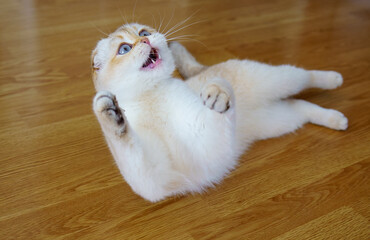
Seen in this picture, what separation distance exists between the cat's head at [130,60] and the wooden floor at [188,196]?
340 millimetres

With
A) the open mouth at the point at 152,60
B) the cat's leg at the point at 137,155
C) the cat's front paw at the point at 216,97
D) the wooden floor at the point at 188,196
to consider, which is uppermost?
the cat's front paw at the point at 216,97

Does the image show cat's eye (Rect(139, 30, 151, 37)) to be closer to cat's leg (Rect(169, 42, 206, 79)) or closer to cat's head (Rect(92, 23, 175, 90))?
cat's head (Rect(92, 23, 175, 90))

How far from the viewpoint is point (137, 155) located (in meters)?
1.18

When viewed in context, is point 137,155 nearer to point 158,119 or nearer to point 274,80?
point 158,119

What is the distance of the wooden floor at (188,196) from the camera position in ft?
4.15

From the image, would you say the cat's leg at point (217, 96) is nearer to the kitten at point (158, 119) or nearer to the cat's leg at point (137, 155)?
the kitten at point (158, 119)

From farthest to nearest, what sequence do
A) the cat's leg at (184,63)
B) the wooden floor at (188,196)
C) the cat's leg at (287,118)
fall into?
the cat's leg at (184,63), the cat's leg at (287,118), the wooden floor at (188,196)

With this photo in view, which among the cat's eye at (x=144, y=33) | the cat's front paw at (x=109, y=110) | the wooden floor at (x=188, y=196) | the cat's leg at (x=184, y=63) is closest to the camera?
the cat's front paw at (x=109, y=110)

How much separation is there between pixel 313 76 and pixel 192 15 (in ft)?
3.69

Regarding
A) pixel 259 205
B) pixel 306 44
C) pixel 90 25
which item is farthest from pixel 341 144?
pixel 90 25

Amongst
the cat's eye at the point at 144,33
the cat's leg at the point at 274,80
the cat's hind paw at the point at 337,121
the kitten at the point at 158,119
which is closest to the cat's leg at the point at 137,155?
the kitten at the point at 158,119

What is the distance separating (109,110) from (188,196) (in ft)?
1.38

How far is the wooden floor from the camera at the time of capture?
1.26 meters

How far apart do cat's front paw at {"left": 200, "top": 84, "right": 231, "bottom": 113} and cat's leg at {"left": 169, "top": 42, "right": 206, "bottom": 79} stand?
1.87 feet
